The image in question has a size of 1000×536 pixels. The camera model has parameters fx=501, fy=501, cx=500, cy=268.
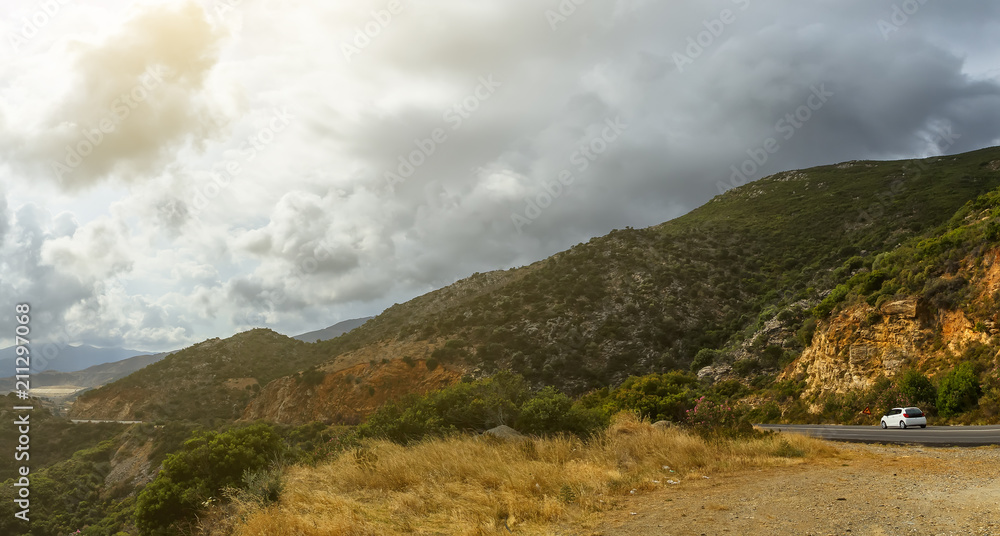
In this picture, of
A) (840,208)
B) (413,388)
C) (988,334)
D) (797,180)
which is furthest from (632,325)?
(797,180)

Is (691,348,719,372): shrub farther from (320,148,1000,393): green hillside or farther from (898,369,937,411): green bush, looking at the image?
(898,369,937,411): green bush

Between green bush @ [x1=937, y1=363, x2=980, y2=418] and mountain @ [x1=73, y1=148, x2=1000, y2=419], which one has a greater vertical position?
mountain @ [x1=73, y1=148, x2=1000, y2=419]

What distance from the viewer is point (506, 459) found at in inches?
409

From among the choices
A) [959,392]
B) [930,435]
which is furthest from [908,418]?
[930,435]

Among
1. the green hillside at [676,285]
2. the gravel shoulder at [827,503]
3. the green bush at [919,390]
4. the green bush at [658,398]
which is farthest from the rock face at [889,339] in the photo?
the gravel shoulder at [827,503]

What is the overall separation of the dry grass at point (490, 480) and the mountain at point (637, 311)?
91.1 ft

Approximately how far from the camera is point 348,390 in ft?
160

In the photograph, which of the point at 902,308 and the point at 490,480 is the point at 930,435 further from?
the point at 490,480

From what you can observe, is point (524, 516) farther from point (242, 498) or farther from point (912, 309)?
point (912, 309)

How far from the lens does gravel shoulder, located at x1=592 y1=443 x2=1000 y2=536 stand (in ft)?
19.5

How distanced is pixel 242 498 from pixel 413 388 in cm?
3819

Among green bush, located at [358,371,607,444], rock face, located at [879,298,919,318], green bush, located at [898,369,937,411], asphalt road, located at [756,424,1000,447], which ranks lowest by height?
asphalt road, located at [756,424,1000,447]

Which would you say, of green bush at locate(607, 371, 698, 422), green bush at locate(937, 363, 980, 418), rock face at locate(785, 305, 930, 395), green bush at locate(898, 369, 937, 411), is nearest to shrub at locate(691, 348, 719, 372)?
rock face at locate(785, 305, 930, 395)

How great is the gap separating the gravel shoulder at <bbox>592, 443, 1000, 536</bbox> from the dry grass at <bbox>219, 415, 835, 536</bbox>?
69 centimetres
